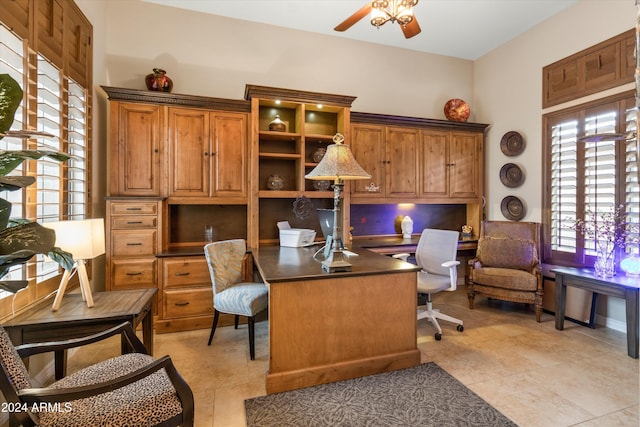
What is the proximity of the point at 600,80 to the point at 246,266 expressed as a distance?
4.30m

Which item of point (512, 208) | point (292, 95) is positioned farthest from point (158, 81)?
point (512, 208)

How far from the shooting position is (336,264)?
2.26 metres

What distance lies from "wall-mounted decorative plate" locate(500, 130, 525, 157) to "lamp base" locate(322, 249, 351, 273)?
3.36 meters

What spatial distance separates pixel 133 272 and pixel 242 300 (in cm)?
129

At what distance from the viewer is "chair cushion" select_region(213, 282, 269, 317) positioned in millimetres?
2557

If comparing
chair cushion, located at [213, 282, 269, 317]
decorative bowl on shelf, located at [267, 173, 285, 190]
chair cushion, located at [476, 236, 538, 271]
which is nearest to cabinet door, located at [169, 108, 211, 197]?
decorative bowl on shelf, located at [267, 173, 285, 190]

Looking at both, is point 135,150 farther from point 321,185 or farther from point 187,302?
point 321,185

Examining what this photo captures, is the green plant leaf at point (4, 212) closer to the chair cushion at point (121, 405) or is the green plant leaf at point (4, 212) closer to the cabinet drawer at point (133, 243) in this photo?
the chair cushion at point (121, 405)

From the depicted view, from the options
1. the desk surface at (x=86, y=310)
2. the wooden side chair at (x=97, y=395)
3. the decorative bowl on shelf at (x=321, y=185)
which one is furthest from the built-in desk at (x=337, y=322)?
the decorative bowl on shelf at (x=321, y=185)

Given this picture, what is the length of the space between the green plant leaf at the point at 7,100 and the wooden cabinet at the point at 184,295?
2.14 metres

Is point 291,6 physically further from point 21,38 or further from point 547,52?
point 547,52

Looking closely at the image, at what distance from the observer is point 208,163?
3.44 metres

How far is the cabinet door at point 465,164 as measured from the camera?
14.8ft

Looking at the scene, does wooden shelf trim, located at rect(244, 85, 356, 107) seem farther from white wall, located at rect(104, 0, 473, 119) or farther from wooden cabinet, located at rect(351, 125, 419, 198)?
white wall, located at rect(104, 0, 473, 119)
